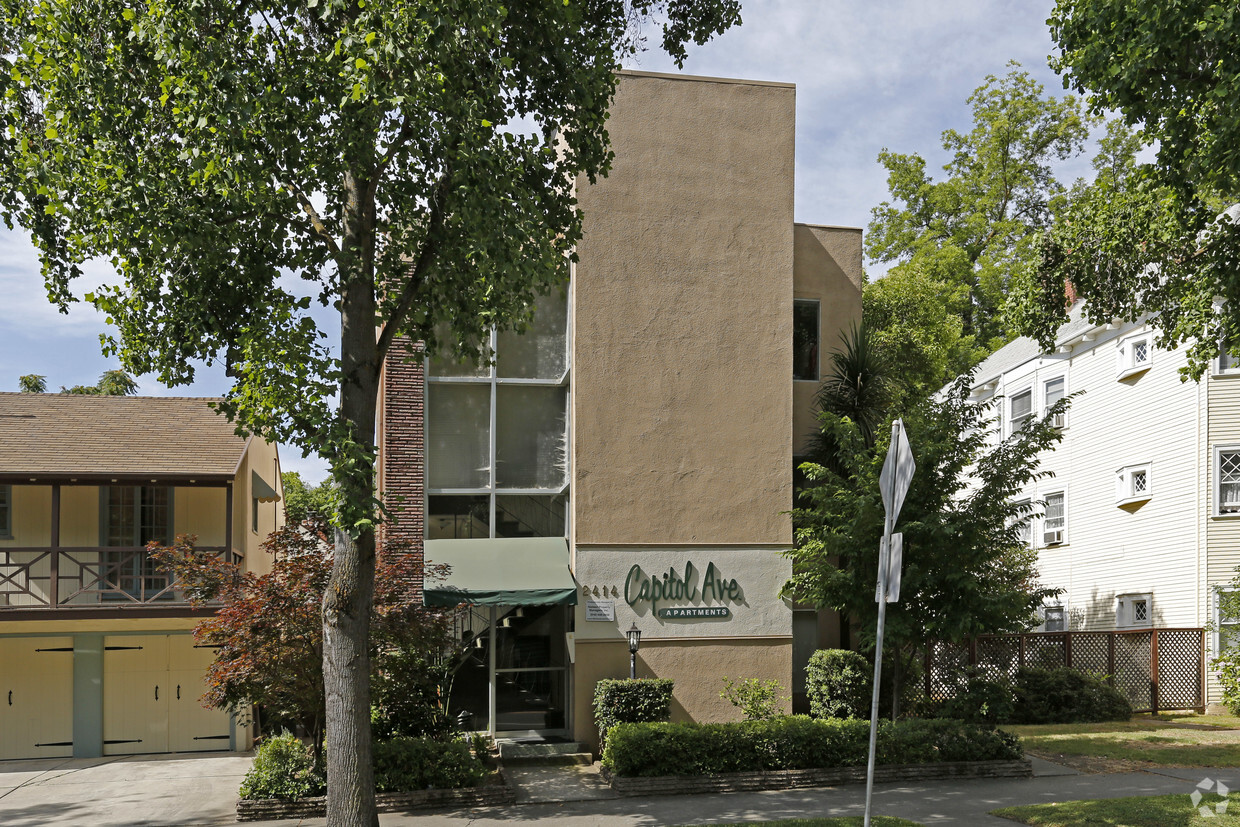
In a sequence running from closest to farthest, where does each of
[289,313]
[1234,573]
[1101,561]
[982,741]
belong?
[289,313]
[982,741]
[1234,573]
[1101,561]

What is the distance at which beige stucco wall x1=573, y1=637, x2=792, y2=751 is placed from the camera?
15273 millimetres

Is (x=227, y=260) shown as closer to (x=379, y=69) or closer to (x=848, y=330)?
(x=379, y=69)

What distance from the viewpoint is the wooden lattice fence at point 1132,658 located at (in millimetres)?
19781

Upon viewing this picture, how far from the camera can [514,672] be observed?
16109 millimetres

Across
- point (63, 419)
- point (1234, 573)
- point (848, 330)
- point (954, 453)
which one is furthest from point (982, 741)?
point (63, 419)

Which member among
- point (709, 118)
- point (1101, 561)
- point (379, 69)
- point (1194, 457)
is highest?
point (709, 118)

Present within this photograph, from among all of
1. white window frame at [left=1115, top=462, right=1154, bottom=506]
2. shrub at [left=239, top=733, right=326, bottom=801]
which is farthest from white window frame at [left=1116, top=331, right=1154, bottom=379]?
shrub at [left=239, top=733, right=326, bottom=801]

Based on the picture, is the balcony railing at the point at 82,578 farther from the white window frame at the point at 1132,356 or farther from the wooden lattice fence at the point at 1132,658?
the white window frame at the point at 1132,356

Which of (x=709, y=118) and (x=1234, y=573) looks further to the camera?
(x=1234, y=573)

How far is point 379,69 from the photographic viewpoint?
9312 millimetres

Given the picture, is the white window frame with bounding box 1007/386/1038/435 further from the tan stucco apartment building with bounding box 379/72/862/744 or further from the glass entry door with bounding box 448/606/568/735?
the glass entry door with bounding box 448/606/568/735

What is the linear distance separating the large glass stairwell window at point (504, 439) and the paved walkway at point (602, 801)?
4.04 meters

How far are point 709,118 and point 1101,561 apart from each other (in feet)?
48.0

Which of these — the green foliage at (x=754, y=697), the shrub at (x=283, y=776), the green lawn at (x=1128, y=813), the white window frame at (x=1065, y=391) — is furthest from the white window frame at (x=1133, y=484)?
the shrub at (x=283, y=776)
